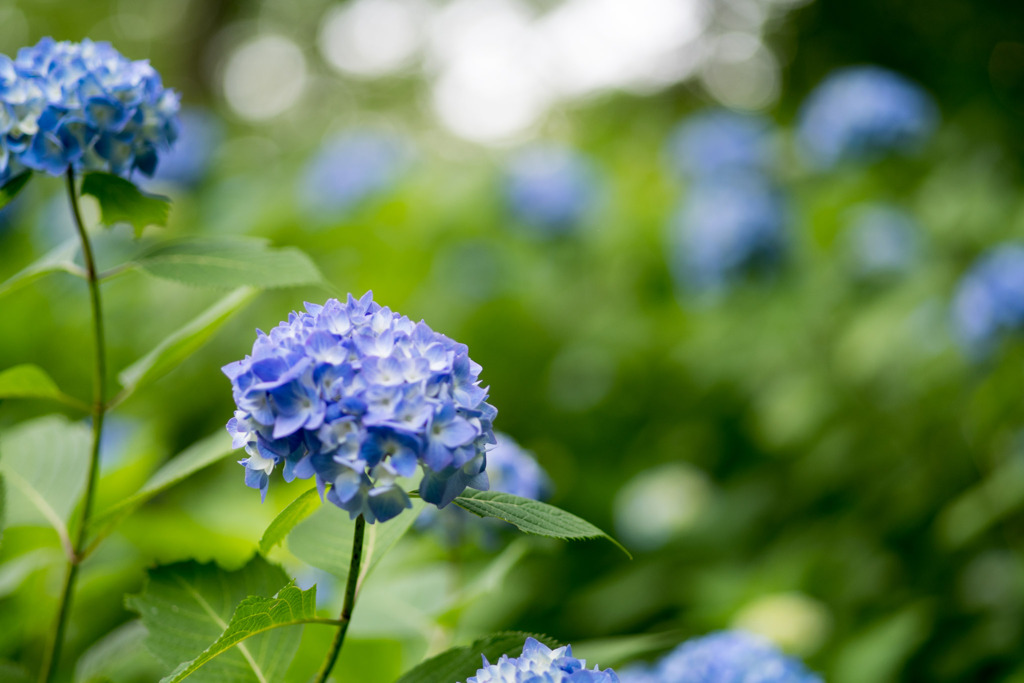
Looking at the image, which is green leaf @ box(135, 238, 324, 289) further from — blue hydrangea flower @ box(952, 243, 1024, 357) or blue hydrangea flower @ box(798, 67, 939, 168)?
blue hydrangea flower @ box(798, 67, 939, 168)

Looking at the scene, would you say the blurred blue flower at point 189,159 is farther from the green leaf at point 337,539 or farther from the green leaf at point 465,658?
the green leaf at point 465,658

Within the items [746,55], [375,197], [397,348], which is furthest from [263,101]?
[397,348]

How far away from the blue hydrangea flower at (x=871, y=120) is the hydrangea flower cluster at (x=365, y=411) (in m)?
3.15

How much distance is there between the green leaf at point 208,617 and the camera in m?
0.88

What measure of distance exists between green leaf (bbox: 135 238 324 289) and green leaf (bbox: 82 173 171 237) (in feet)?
0.15

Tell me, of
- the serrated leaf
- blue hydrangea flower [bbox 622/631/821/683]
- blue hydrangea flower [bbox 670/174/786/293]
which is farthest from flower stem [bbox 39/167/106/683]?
blue hydrangea flower [bbox 670/174/786/293]

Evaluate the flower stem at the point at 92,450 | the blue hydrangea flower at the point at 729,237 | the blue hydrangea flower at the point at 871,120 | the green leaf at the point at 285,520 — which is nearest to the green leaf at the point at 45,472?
the flower stem at the point at 92,450

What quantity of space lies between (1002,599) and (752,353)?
1.16 meters

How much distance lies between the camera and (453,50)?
40.4 ft

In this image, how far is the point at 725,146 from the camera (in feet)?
14.6

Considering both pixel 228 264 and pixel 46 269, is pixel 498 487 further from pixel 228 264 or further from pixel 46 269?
pixel 46 269

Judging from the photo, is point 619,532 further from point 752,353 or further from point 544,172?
point 544,172

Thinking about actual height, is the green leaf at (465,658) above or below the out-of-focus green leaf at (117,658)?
below

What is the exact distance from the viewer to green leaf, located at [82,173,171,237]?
1042mm
